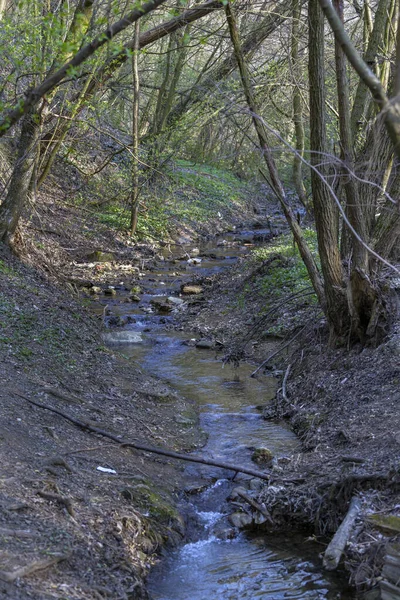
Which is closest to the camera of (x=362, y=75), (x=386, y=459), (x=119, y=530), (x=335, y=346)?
(x=362, y=75)

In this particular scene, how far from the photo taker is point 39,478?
540cm

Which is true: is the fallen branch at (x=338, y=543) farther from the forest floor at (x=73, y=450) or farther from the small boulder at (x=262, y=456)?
the small boulder at (x=262, y=456)

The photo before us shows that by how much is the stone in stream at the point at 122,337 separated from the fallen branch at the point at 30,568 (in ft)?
23.1

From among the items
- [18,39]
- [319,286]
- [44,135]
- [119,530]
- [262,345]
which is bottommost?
[119,530]

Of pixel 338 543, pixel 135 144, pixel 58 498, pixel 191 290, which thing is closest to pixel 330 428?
pixel 338 543

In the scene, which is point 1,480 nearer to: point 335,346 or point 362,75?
point 362,75

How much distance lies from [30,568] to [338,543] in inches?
88.7

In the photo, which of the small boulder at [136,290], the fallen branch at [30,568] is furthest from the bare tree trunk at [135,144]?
the fallen branch at [30,568]

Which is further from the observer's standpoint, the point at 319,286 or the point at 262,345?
the point at 262,345

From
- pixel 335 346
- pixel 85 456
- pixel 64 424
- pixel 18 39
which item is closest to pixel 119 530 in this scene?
pixel 85 456

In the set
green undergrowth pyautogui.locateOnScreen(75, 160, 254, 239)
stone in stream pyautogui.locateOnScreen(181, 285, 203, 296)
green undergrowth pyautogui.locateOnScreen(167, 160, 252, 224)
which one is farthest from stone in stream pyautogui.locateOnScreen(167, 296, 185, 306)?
green undergrowth pyautogui.locateOnScreen(167, 160, 252, 224)

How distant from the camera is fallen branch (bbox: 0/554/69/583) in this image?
402cm

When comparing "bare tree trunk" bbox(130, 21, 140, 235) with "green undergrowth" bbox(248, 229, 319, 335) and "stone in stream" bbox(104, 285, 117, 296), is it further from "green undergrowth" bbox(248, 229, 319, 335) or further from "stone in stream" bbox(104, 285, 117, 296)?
"green undergrowth" bbox(248, 229, 319, 335)

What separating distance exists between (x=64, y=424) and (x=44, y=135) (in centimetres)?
788
